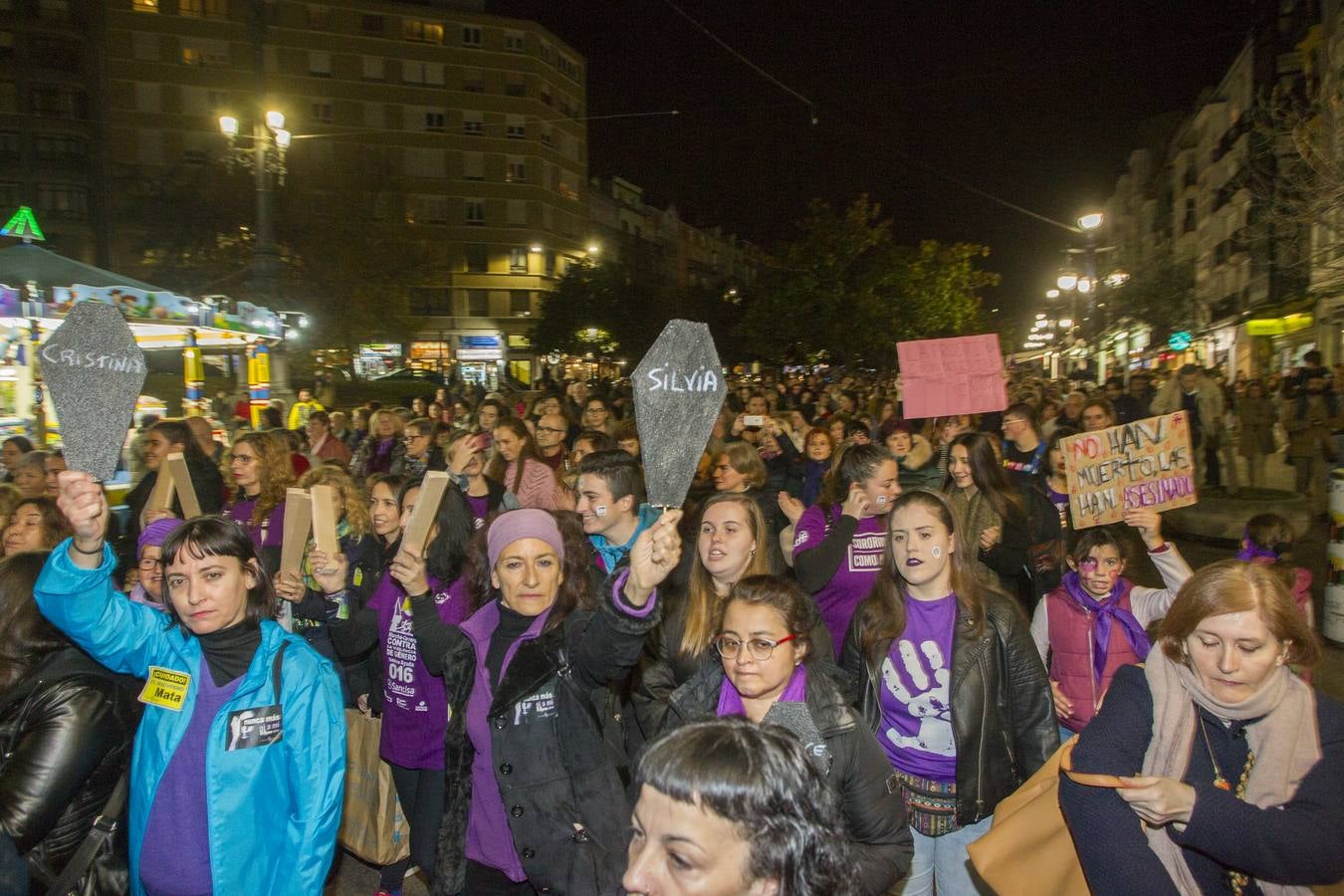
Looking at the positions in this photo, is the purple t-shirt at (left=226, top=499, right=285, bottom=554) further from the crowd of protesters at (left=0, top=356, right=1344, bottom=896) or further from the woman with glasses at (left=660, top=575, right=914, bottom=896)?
the woman with glasses at (left=660, top=575, right=914, bottom=896)

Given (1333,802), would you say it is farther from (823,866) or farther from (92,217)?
(92,217)

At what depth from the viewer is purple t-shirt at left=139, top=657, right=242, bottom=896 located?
2.71m

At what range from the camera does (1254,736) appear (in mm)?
2404

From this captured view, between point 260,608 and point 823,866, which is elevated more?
point 260,608

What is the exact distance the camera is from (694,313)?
54750 mm

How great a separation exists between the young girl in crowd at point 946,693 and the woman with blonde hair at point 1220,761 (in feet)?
2.99

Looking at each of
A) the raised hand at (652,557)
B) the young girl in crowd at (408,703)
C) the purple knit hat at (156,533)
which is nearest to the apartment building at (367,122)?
the purple knit hat at (156,533)


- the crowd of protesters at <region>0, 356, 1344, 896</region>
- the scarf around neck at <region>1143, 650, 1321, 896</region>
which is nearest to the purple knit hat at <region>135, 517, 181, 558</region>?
the crowd of protesters at <region>0, 356, 1344, 896</region>

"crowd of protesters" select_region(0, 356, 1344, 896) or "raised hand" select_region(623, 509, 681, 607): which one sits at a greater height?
"raised hand" select_region(623, 509, 681, 607)

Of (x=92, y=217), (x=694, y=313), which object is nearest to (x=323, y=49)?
(x=92, y=217)

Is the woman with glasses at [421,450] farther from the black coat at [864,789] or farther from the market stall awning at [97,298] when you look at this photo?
the black coat at [864,789]

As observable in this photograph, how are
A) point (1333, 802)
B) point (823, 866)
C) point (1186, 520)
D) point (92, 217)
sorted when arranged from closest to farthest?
1. point (823, 866)
2. point (1333, 802)
3. point (1186, 520)
4. point (92, 217)

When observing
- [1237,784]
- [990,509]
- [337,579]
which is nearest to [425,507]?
[337,579]

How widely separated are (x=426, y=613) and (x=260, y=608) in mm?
547
